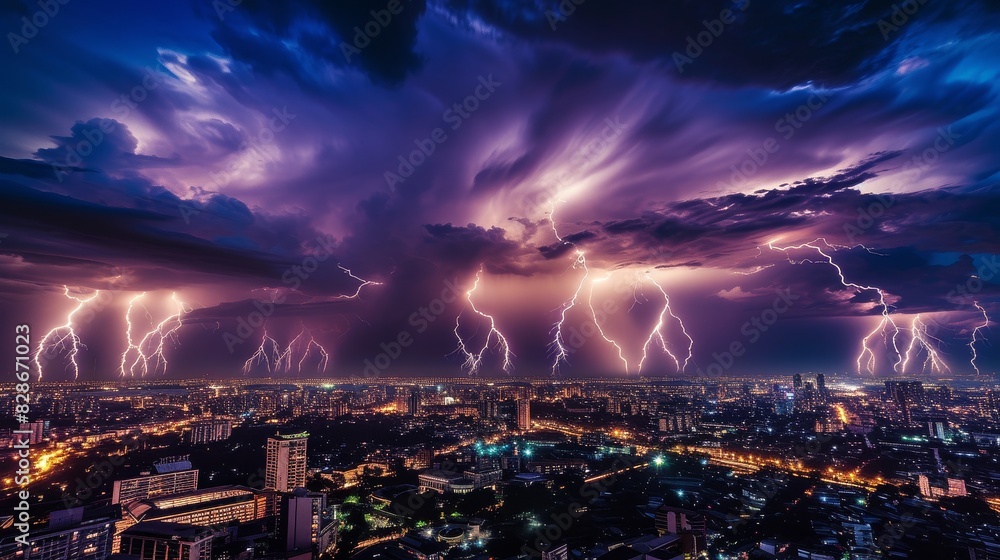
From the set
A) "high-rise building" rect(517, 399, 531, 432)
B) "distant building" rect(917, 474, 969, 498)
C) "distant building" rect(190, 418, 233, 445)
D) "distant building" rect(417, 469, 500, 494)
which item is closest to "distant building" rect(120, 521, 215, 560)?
"distant building" rect(417, 469, 500, 494)

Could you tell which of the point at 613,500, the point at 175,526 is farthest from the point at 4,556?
the point at 613,500

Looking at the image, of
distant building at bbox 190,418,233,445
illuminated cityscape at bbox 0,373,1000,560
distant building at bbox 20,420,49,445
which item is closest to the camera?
illuminated cityscape at bbox 0,373,1000,560

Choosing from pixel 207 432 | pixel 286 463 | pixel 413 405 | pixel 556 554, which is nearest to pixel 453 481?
pixel 286 463

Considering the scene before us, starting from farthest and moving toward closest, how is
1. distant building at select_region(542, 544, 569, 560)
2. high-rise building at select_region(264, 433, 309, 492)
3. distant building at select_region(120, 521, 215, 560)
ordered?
high-rise building at select_region(264, 433, 309, 492) < distant building at select_region(542, 544, 569, 560) < distant building at select_region(120, 521, 215, 560)

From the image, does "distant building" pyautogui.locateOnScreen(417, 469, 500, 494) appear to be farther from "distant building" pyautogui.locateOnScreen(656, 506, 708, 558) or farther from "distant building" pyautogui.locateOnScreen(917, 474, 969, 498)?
"distant building" pyautogui.locateOnScreen(917, 474, 969, 498)

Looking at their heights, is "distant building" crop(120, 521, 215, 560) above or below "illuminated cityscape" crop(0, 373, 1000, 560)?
above
